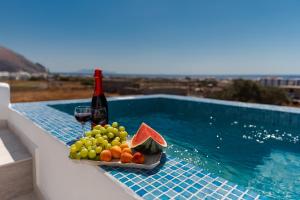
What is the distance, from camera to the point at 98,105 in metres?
1.51

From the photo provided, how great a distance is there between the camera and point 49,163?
1794 millimetres

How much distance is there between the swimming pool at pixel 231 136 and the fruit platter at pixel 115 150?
120 centimetres

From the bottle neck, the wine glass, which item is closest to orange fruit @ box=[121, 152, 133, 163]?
the wine glass

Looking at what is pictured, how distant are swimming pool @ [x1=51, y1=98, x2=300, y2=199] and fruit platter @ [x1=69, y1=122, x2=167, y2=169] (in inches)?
47.4

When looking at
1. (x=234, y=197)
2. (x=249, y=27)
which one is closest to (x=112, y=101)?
(x=234, y=197)

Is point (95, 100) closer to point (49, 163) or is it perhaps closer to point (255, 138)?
point (49, 163)

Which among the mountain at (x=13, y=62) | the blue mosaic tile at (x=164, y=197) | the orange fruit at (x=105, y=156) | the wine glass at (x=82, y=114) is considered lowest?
the blue mosaic tile at (x=164, y=197)

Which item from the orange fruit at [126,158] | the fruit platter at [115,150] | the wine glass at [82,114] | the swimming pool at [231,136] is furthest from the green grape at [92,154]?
the swimming pool at [231,136]

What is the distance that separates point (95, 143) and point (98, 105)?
0.42m

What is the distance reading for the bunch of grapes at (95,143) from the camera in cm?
110

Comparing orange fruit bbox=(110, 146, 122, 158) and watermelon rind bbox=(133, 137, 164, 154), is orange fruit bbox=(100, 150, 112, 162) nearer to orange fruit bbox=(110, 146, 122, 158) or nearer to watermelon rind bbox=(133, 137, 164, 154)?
orange fruit bbox=(110, 146, 122, 158)

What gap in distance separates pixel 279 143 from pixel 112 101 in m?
3.47

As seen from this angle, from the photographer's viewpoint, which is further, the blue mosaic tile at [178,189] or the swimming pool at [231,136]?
the swimming pool at [231,136]

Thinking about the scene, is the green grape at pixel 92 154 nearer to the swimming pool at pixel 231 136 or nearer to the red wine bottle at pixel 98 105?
the red wine bottle at pixel 98 105
